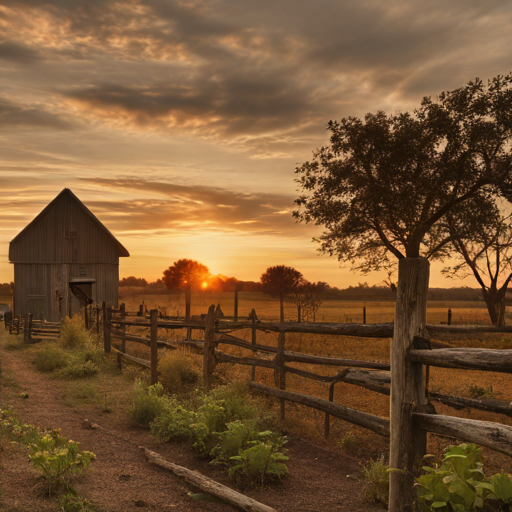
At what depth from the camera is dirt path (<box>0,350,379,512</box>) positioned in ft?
16.9

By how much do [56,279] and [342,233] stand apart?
630 inches

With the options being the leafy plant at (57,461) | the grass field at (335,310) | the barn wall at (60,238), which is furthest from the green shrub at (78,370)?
the grass field at (335,310)

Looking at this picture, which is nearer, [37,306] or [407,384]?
[407,384]

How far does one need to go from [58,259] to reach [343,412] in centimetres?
2376

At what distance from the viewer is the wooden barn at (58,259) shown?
27.0 metres

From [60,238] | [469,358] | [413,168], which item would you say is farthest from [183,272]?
[469,358]

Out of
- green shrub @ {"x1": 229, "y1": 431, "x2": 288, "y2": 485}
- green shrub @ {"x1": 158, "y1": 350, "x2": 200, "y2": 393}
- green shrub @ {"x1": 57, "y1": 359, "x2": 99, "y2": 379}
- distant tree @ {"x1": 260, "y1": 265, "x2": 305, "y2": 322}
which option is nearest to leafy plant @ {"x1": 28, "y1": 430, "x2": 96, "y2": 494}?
green shrub @ {"x1": 229, "y1": 431, "x2": 288, "y2": 485}

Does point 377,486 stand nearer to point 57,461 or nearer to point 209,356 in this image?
point 57,461

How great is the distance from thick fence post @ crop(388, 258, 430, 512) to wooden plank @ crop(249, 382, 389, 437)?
4.78 feet

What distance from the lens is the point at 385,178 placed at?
2377cm

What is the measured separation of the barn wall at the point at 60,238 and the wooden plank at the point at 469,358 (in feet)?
83.6

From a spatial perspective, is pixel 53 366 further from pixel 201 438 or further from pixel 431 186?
pixel 431 186

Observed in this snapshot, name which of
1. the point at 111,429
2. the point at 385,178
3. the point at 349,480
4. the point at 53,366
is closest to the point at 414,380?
the point at 349,480

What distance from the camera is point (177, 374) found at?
10.9 metres
